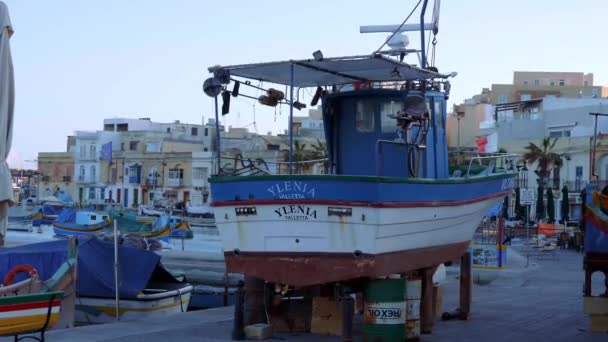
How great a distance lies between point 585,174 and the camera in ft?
206

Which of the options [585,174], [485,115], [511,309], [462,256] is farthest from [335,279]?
[485,115]

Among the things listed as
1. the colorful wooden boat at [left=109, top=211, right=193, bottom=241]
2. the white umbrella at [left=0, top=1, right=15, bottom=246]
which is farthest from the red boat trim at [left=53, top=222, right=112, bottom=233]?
the white umbrella at [left=0, top=1, right=15, bottom=246]

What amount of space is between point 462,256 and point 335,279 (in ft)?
13.9

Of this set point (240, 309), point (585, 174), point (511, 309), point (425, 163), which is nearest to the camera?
point (240, 309)

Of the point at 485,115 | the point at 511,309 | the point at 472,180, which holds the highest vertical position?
the point at 485,115

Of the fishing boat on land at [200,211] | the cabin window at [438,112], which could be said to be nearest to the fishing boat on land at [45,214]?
the fishing boat on land at [200,211]

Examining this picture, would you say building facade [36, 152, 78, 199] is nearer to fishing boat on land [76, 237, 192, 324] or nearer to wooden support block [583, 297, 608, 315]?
fishing boat on land [76, 237, 192, 324]

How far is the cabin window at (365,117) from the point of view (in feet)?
48.7

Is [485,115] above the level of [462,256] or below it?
above

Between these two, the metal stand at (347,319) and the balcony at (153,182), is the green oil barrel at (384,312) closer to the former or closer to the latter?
the metal stand at (347,319)

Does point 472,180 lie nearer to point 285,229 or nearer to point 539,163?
point 285,229

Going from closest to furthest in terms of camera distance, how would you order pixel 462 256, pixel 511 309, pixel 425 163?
pixel 425 163 → pixel 462 256 → pixel 511 309

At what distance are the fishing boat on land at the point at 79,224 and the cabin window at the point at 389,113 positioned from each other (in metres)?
33.4

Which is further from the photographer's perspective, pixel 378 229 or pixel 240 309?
pixel 240 309
